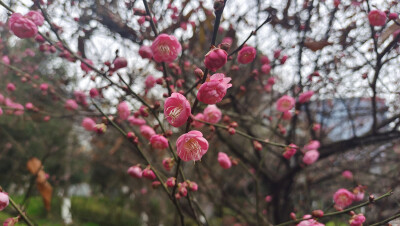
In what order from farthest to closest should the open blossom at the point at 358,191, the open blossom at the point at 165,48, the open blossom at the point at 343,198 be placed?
the open blossom at the point at 358,191, the open blossom at the point at 343,198, the open blossom at the point at 165,48

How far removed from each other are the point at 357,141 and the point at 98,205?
8517 millimetres

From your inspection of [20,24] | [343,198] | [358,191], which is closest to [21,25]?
[20,24]

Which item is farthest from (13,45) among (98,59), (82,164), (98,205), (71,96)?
(82,164)

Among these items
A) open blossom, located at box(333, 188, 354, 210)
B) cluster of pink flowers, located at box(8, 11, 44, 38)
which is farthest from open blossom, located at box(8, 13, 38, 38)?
open blossom, located at box(333, 188, 354, 210)

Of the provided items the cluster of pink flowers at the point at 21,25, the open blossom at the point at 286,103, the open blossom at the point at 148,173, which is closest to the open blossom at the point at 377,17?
the open blossom at the point at 286,103

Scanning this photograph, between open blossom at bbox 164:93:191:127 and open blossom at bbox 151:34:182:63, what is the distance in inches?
14.8

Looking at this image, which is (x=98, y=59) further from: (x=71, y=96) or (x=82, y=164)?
(x=82, y=164)

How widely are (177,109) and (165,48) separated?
1.36 ft

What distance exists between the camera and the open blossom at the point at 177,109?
2.71ft

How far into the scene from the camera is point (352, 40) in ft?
7.89

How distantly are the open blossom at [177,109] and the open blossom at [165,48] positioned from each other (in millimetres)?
375

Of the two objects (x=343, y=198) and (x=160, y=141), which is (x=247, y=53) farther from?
(x=343, y=198)

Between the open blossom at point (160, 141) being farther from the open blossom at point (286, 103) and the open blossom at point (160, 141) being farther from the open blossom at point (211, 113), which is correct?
the open blossom at point (286, 103)

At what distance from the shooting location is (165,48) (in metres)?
1.18
